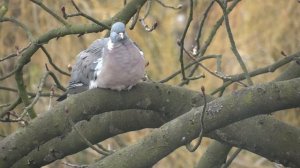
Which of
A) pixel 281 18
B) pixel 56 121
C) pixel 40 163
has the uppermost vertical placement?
pixel 56 121

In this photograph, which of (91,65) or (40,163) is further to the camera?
(91,65)

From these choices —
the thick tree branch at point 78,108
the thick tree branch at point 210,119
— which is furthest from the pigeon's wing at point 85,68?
the thick tree branch at point 210,119

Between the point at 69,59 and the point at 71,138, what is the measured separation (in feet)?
7.44

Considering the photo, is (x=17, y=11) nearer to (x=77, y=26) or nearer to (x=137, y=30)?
(x=137, y=30)

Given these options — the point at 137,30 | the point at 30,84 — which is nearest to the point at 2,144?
the point at 30,84

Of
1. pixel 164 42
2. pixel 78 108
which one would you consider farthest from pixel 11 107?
pixel 164 42

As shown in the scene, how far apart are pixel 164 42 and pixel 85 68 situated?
2634 mm

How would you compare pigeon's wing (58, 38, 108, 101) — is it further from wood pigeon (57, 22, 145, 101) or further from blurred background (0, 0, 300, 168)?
blurred background (0, 0, 300, 168)

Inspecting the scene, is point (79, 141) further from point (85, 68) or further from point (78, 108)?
point (85, 68)

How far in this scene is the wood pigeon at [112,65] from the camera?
2799mm

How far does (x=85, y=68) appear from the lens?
123 inches

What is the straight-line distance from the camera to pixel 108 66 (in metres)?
2.95

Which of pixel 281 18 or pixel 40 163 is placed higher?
pixel 40 163

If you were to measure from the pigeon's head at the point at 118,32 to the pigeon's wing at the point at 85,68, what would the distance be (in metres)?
0.13
